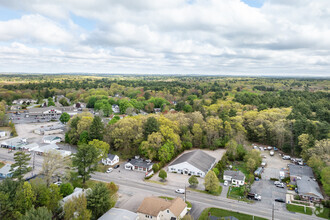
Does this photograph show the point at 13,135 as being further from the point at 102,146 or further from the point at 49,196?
the point at 49,196

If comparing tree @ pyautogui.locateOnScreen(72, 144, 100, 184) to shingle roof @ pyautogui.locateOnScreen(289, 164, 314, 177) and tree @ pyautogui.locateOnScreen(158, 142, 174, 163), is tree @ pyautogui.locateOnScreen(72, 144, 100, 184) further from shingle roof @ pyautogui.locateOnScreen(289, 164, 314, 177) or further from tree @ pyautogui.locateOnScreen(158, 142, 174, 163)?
shingle roof @ pyautogui.locateOnScreen(289, 164, 314, 177)

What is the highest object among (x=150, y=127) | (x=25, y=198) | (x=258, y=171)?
(x=150, y=127)

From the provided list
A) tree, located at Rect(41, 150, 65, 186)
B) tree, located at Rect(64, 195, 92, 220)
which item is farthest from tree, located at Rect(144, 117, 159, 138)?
tree, located at Rect(64, 195, 92, 220)

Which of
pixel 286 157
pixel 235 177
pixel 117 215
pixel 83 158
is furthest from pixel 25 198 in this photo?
pixel 286 157

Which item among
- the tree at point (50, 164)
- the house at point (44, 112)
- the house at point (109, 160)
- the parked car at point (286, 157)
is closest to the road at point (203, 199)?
the house at point (109, 160)

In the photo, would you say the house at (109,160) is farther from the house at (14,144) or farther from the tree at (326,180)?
the tree at (326,180)

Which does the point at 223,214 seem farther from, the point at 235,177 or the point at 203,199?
the point at 235,177
